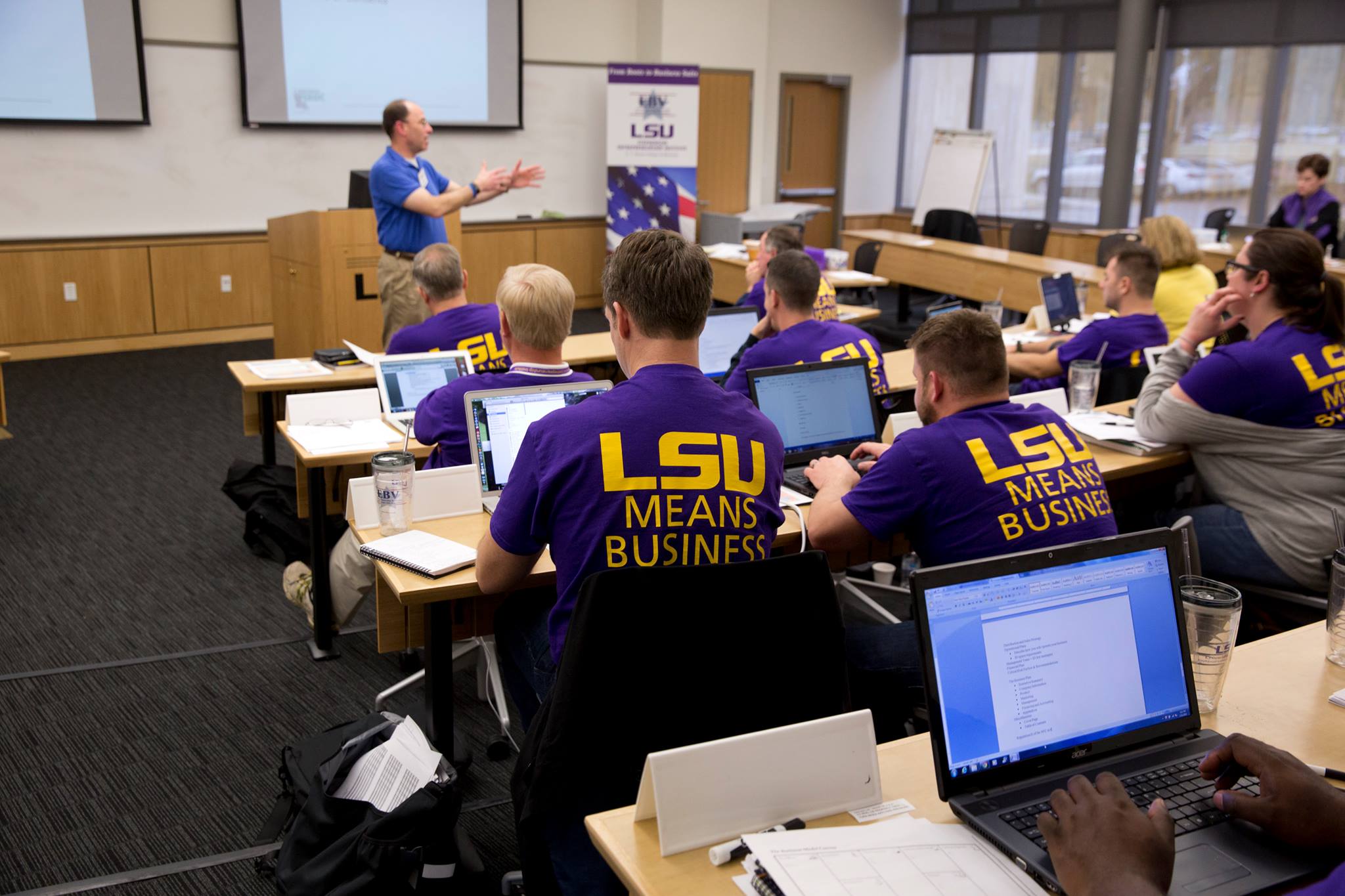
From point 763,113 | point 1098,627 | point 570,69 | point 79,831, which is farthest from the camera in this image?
point 763,113

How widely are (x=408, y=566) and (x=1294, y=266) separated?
2.58 m

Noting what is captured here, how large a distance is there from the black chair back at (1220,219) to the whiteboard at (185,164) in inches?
247

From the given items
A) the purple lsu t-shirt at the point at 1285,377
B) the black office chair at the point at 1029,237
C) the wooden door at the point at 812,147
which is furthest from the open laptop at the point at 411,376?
the wooden door at the point at 812,147

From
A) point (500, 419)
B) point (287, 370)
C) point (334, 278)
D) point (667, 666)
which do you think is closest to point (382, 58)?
point (334, 278)

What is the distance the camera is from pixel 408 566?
7.91 feet

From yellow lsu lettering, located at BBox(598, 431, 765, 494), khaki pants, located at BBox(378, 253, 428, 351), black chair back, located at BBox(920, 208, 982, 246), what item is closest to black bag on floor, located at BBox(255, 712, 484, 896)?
yellow lsu lettering, located at BBox(598, 431, 765, 494)

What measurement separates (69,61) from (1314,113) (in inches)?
384

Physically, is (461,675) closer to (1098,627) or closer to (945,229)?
(1098,627)

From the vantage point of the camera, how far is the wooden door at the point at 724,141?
10.5m

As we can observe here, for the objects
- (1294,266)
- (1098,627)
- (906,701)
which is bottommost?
(906,701)

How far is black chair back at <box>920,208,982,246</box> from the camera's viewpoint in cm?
970

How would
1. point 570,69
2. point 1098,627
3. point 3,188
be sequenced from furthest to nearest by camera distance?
point 570,69 < point 3,188 < point 1098,627

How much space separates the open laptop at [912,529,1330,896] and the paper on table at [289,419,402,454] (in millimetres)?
2344

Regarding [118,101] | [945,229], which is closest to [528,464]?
[118,101]
